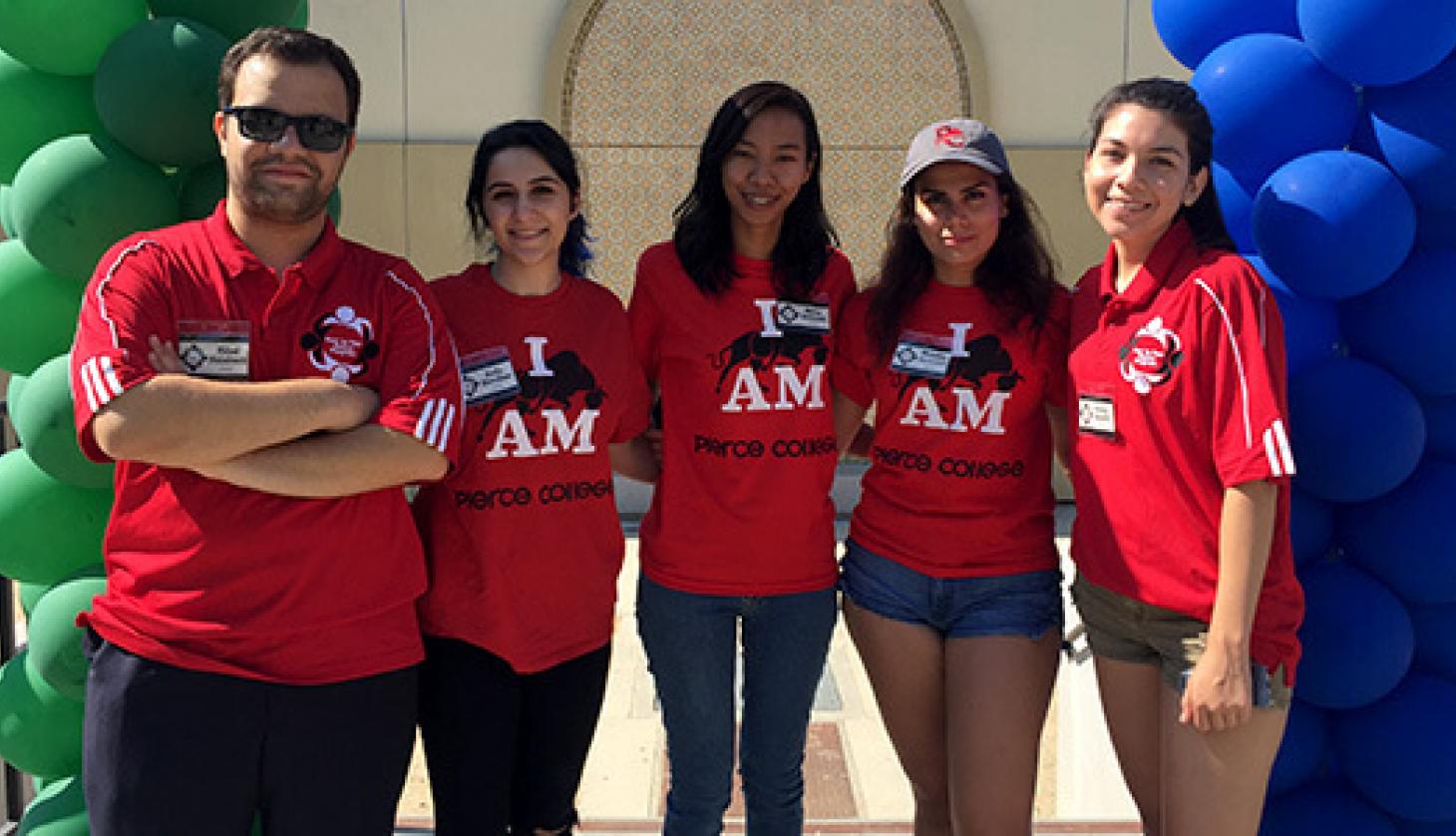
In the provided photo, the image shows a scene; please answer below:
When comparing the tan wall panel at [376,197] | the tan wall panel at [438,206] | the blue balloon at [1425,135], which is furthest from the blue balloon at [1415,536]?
the tan wall panel at [376,197]

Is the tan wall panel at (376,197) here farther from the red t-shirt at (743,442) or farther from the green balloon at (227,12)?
the red t-shirt at (743,442)

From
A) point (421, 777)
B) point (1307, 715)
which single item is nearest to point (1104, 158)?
point (1307, 715)

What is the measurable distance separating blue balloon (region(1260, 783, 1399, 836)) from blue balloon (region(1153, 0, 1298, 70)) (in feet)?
4.93

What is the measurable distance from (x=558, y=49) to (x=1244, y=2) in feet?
21.2

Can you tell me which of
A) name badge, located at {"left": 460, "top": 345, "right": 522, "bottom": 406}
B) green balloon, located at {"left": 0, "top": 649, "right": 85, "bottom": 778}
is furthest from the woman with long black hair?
green balloon, located at {"left": 0, "top": 649, "right": 85, "bottom": 778}

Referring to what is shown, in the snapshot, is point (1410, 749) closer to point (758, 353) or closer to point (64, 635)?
point (758, 353)

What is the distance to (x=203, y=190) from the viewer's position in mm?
2379

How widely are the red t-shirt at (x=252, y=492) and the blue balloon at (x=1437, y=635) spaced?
188 cm

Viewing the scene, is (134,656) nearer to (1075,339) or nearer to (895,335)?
(895,335)

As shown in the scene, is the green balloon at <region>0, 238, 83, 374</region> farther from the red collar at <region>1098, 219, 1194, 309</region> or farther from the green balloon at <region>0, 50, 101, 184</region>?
the red collar at <region>1098, 219, 1194, 309</region>

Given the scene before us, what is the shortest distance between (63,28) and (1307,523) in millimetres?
2582

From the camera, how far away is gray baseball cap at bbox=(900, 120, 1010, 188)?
91.2 inches

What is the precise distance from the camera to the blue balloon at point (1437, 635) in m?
2.35

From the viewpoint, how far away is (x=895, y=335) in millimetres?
2428
